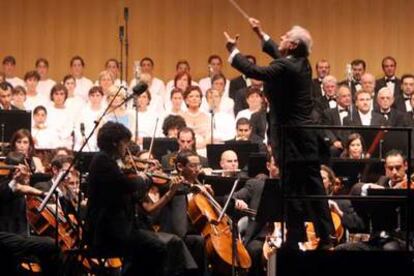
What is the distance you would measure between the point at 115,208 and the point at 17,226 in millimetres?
1039

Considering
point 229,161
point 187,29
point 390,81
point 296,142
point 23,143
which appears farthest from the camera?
point 187,29

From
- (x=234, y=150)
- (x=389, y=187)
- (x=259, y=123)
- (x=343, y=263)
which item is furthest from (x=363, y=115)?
(x=343, y=263)

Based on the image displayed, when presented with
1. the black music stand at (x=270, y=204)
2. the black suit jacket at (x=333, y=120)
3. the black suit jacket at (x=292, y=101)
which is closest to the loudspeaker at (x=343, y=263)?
the black suit jacket at (x=292, y=101)

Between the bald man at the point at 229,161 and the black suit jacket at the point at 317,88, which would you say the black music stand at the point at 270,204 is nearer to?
the bald man at the point at 229,161

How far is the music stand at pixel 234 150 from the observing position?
1024cm

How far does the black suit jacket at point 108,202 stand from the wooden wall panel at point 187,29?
7213 millimetres

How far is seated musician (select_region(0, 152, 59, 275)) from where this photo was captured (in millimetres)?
8203

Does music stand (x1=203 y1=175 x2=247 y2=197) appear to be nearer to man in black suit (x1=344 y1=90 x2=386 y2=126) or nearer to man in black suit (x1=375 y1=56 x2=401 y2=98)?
man in black suit (x1=344 y1=90 x2=386 y2=126)

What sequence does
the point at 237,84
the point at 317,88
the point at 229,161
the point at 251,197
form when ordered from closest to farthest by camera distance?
the point at 251,197
the point at 229,161
the point at 317,88
the point at 237,84

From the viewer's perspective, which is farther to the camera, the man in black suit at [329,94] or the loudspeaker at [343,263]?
the man in black suit at [329,94]

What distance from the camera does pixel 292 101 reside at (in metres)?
7.37

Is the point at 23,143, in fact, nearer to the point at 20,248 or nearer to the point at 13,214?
the point at 13,214

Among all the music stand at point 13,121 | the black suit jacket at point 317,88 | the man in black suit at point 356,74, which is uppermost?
the man in black suit at point 356,74

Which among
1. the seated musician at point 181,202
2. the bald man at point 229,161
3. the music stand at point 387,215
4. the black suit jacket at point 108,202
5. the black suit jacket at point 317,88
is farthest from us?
the black suit jacket at point 317,88
